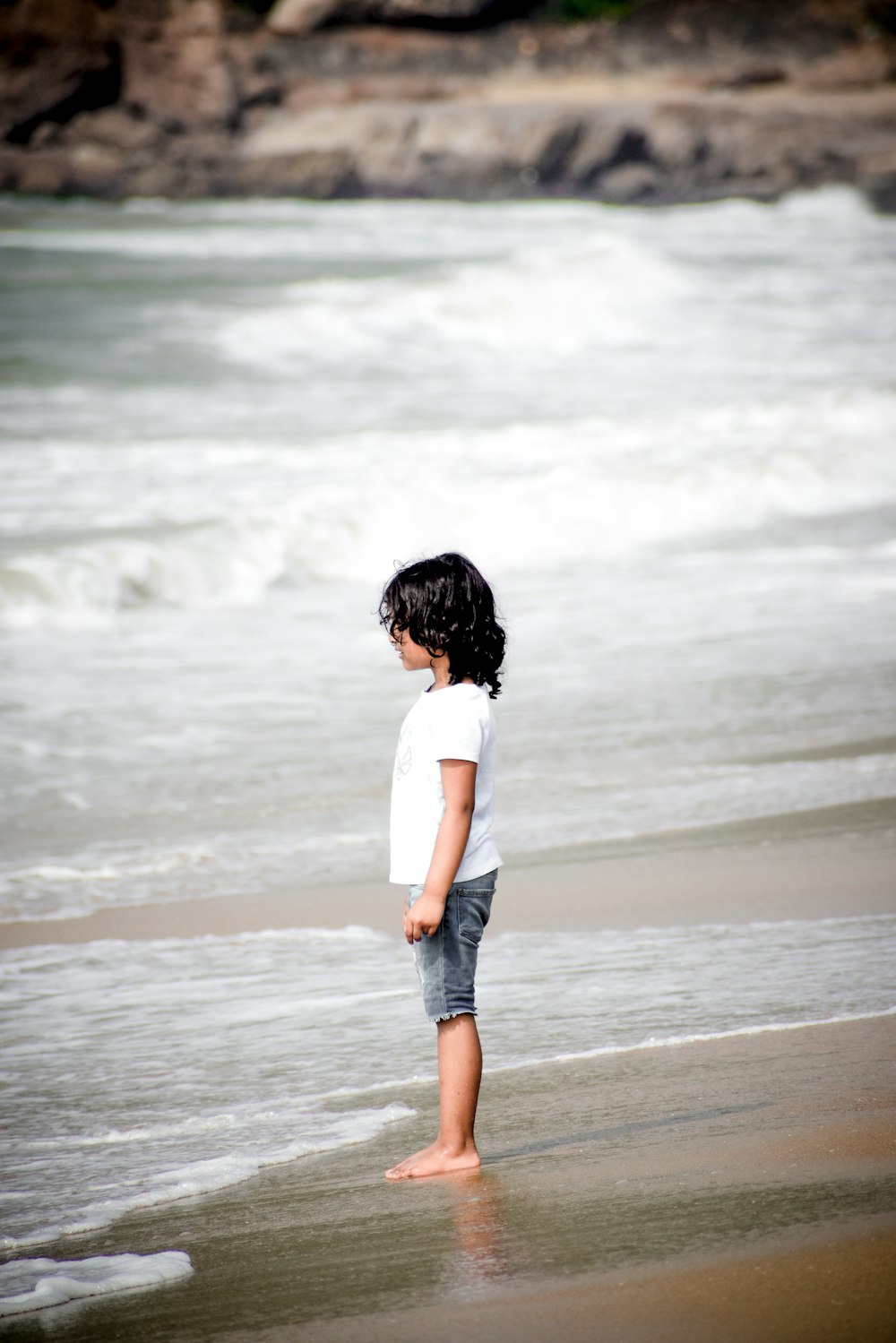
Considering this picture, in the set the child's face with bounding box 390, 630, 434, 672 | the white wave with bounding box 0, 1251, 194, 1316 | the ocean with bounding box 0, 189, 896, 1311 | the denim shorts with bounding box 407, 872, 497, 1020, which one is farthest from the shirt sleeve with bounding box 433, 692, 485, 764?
the white wave with bounding box 0, 1251, 194, 1316

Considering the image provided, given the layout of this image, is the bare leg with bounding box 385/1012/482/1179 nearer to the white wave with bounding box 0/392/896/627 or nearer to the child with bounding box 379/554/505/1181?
the child with bounding box 379/554/505/1181

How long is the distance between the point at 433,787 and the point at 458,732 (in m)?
0.13

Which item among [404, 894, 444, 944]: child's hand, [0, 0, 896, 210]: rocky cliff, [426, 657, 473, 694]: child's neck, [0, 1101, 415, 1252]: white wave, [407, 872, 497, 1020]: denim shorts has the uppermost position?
[0, 0, 896, 210]: rocky cliff

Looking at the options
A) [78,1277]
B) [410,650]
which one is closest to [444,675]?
[410,650]

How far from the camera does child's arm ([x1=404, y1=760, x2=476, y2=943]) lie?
2.64 meters

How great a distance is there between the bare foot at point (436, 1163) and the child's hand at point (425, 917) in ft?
1.22

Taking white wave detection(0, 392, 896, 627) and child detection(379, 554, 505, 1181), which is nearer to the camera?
child detection(379, 554, 505, 1181)

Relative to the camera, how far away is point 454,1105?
106 inches

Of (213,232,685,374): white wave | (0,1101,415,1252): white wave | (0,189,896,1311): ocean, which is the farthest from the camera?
(213,232,685,374): white wave

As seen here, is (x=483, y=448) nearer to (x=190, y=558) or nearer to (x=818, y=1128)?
(x=190, y=558)

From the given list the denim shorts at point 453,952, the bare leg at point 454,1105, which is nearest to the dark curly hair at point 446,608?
the denim shorts at point 453,952

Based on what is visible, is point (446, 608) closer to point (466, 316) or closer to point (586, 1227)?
point (586, 1227)

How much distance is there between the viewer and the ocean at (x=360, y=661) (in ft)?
10.8

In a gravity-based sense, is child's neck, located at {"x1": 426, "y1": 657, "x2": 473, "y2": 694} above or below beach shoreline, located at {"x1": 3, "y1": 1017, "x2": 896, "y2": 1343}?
above
